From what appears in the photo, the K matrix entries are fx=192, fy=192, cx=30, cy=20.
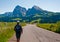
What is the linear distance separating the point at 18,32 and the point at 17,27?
43cm

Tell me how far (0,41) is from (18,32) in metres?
1.67

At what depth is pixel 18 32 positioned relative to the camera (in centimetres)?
1570

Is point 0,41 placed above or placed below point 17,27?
below

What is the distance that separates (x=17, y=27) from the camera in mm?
15602

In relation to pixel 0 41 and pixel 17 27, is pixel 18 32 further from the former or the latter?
pixel 0 41

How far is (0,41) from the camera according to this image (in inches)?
623

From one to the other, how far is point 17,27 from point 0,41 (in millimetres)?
1840

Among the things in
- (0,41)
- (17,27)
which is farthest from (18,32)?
(0,41)
